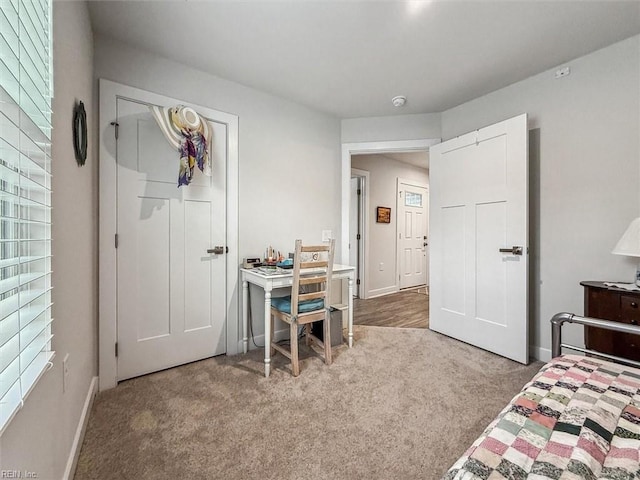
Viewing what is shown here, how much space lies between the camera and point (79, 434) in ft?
4.82

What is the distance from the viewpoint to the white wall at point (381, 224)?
494cm

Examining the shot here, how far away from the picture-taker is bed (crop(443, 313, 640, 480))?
70 centimetres

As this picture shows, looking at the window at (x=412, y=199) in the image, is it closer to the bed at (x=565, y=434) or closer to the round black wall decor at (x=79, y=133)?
the bed at (x=565, y=434)

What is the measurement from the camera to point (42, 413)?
98cm

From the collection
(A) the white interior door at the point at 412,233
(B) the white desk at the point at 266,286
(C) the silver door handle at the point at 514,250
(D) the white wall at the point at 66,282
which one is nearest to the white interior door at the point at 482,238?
(C) the silver door handle at the point at 514,250

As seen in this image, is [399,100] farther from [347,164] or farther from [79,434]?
[79,434]

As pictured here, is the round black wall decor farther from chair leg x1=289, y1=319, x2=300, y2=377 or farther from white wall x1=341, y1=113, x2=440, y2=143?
white wall x1=341, y1=113, x2=440, y2=143

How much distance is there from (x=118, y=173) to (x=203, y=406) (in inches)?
66.6

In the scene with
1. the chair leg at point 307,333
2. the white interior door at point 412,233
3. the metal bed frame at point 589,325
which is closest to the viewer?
the metal bed frame at point 589,325

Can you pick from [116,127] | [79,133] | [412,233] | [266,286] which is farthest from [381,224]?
[79,133]

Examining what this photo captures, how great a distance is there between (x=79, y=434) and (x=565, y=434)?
6.71 feet

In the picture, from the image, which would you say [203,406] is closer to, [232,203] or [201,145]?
[232,203]

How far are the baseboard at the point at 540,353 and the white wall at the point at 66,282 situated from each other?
3217 mm

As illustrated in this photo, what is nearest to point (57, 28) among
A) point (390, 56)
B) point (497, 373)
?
point (390, 56)
